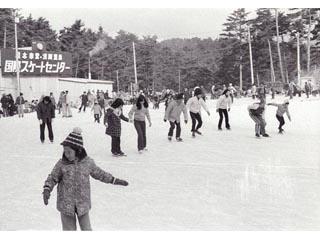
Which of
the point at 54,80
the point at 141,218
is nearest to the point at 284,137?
the point at 54,80

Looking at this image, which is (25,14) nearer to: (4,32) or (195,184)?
(195,184)

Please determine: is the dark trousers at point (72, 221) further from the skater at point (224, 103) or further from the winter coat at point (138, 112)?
the skater at point (224, 103)

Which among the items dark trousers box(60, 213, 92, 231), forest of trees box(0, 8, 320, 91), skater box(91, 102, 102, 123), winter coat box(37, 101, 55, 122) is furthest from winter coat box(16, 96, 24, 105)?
dark trousers box(60, 213, 92, 231)

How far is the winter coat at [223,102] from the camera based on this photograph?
45.0ft

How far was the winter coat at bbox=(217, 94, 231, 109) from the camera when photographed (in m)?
13.7

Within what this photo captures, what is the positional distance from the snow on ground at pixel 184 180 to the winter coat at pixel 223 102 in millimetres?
1285

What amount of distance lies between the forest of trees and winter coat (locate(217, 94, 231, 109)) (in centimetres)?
140

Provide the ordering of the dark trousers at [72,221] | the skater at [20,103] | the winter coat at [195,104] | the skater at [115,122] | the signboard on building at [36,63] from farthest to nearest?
the skater at [20,103]
the winter coat at [195,104]
the signboard on building at [36,63]
the skater at [115,122]
the dark trousers at [72,221]

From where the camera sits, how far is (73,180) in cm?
469

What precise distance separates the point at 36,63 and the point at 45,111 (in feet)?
3.94

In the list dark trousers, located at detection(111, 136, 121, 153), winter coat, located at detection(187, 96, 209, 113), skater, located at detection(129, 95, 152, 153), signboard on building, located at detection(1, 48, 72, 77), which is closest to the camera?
dark trousers, located at detection(111, 136, 121, 153)

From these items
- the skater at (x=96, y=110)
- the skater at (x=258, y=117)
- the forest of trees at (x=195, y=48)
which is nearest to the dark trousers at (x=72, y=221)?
the forest of trees at (x=195, y=48)

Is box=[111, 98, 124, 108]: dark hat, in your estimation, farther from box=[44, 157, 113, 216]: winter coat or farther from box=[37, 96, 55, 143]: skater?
box=[44, 157, 113, 216]: winter coat

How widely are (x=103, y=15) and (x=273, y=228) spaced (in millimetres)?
4156
